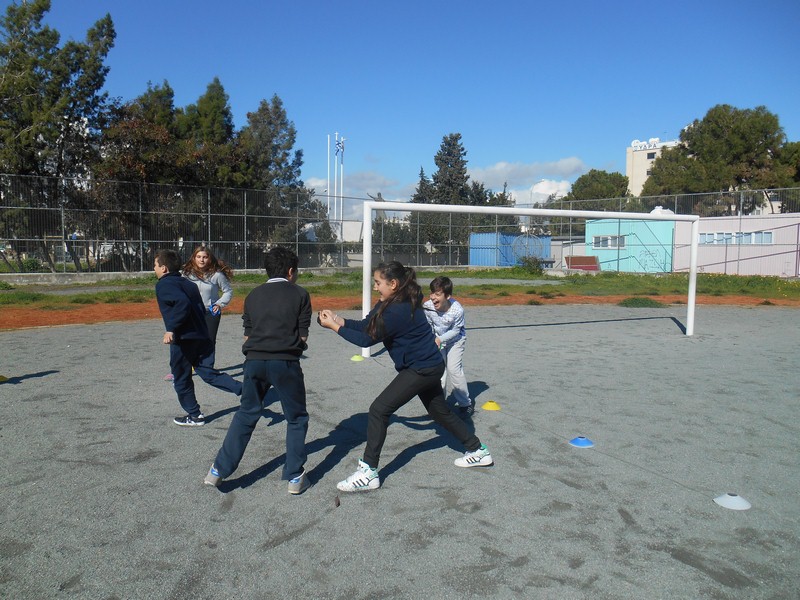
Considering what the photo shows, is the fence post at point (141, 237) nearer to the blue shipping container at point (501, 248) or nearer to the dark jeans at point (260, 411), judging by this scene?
the blue shipping container at point (501, 248)

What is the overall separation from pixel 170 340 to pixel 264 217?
2554 cm

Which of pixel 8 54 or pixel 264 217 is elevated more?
pixel 8 54

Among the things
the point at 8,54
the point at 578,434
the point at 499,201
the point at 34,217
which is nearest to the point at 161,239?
the point at 34,217

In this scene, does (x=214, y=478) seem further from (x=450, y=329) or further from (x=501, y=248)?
(x=501, y=248)

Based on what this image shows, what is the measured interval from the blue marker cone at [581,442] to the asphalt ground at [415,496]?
15 cm

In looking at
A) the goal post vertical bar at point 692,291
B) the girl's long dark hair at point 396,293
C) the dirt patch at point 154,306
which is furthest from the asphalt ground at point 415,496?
Answer: the dirt patch at point 154,306

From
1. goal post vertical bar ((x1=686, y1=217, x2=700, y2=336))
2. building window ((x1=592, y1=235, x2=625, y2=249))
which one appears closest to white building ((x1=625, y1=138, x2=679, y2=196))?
building window ((x1=592, y1=235, x2=625, y2=249))

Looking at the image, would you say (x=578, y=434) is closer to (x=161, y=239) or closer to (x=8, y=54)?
(x=161, y=239)

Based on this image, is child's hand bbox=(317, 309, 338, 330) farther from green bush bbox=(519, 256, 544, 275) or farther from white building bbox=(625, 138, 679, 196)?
white building bbox=(625, 138, 679, 196)

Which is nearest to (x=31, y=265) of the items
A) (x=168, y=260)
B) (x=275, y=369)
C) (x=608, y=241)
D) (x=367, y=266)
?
(x=367, y=266)

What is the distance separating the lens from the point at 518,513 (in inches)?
168

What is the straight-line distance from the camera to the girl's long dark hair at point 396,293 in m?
4.62

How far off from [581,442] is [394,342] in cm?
214

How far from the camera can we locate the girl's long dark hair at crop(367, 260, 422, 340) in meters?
4.62
